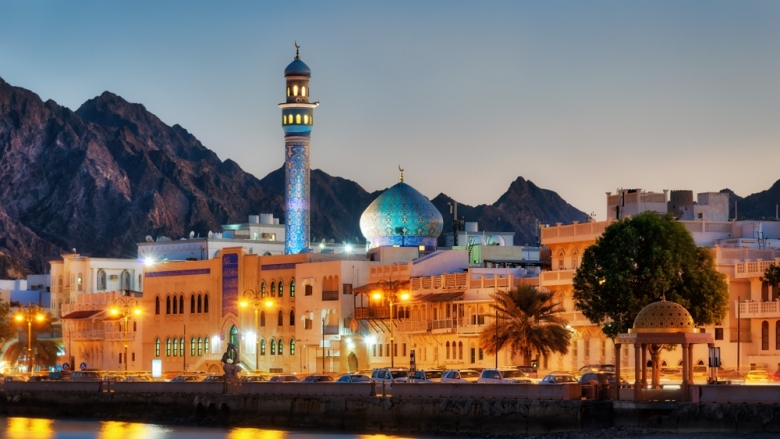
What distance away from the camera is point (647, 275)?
76.2 meters

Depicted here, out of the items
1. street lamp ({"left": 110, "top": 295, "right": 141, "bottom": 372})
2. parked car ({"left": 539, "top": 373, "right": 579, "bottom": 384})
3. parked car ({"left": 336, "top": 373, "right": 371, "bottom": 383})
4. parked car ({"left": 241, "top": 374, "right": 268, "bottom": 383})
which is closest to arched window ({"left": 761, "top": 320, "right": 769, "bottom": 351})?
parked car ({"left": 539, "top": 373, "right": 579, "bottom": 384})

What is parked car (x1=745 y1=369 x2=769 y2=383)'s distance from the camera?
69.5 m

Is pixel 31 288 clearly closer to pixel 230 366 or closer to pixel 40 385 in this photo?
pixel 40 385

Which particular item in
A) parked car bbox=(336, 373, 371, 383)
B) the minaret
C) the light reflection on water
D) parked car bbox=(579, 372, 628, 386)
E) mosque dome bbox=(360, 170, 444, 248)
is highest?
the minaret

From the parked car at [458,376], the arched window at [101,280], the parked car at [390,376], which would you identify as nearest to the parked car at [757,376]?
the parked car at [458,376]

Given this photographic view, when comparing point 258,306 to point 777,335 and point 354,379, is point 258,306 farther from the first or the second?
point 777,335

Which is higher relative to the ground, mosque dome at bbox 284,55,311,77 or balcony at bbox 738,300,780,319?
mosque dome at bbox 284,55,311,77

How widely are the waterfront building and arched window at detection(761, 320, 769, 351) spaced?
0.08 ft

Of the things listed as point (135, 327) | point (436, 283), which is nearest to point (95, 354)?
point (135, 327)

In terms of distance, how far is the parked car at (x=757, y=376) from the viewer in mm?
69506

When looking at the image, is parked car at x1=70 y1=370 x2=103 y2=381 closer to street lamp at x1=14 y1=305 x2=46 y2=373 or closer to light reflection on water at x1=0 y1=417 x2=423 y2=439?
light reflection on water at x1=0 y1=417 x2=423 y2=439

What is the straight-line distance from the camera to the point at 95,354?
123562 millimetres

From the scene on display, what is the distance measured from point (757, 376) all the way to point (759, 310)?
7391 mm

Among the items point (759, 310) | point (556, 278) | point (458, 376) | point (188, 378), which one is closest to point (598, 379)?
point (458, 376)
